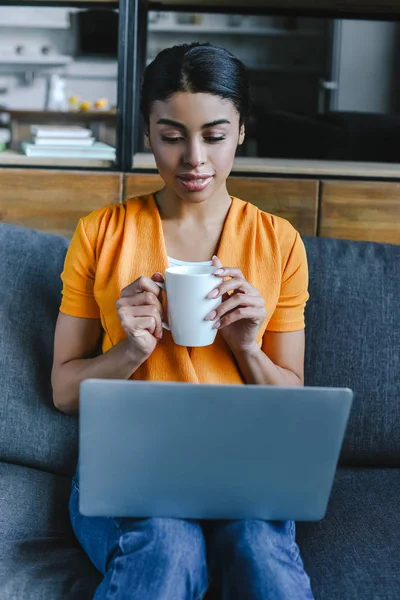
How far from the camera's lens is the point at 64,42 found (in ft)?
21.0

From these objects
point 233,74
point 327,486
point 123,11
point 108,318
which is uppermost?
point 123,11

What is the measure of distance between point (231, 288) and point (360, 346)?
21.0 inches

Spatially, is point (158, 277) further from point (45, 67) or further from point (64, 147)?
point (45, 67)

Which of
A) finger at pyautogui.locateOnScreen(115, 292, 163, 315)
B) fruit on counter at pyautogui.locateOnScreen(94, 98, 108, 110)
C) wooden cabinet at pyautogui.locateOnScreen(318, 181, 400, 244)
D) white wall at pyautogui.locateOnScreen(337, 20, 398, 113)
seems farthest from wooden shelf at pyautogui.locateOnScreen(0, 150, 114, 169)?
fruit on counter at pyautogui.locateOnScreen(94, 98, 108, 110)

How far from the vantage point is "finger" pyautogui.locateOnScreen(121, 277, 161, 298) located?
1048 mm

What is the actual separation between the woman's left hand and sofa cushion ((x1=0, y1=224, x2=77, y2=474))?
0.46 meters

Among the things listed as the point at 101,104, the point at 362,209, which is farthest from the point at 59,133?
the point at 101,104

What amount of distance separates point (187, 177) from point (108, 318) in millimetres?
282

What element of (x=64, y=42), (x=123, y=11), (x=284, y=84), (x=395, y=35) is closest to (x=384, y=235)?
(x=123, y=11)

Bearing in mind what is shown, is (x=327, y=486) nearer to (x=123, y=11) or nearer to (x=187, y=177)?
(x=187, y=177)

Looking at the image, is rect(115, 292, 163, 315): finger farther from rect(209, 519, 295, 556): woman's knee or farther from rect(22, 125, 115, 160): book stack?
rect(22, 125, 115, 160): book stack

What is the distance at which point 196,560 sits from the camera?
3.25ft

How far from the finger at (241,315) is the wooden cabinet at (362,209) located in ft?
2.32

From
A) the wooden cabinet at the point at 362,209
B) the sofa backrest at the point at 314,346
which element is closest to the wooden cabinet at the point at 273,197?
the wooden cabinet at the point at 362,209
